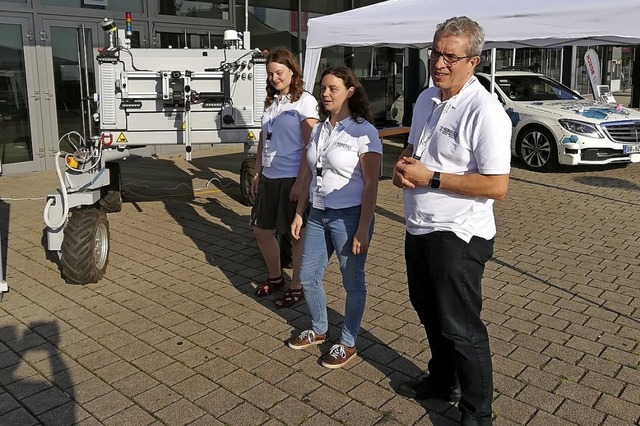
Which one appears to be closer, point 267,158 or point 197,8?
point 267,158

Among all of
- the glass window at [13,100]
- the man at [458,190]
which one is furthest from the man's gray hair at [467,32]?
the glass window at [13,100]

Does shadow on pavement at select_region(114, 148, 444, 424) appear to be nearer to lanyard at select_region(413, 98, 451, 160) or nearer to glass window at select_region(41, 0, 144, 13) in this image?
lanyard at select_region(413, 98, 451, 160)

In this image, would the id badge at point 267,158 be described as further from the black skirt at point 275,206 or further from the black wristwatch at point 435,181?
the black wristwatch at point 435,181

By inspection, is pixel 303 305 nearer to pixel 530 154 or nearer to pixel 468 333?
pixel 468 333

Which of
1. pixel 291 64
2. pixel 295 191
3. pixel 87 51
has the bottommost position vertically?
pixel 295 191

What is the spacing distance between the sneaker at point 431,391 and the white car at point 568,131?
307 inches

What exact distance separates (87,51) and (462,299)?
10151 millimetres

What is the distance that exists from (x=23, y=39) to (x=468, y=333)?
9.84 metres

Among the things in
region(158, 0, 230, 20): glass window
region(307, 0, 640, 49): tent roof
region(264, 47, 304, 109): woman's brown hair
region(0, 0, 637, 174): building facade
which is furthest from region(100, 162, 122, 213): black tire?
region(158, 0, 230, 20): glass window

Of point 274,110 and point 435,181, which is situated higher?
point 274,110

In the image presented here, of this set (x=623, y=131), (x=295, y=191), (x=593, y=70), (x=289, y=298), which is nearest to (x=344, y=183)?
(x=295, y=191)

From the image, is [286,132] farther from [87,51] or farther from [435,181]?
[87,51]

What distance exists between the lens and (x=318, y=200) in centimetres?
359

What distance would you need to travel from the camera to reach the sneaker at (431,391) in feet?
11.0
